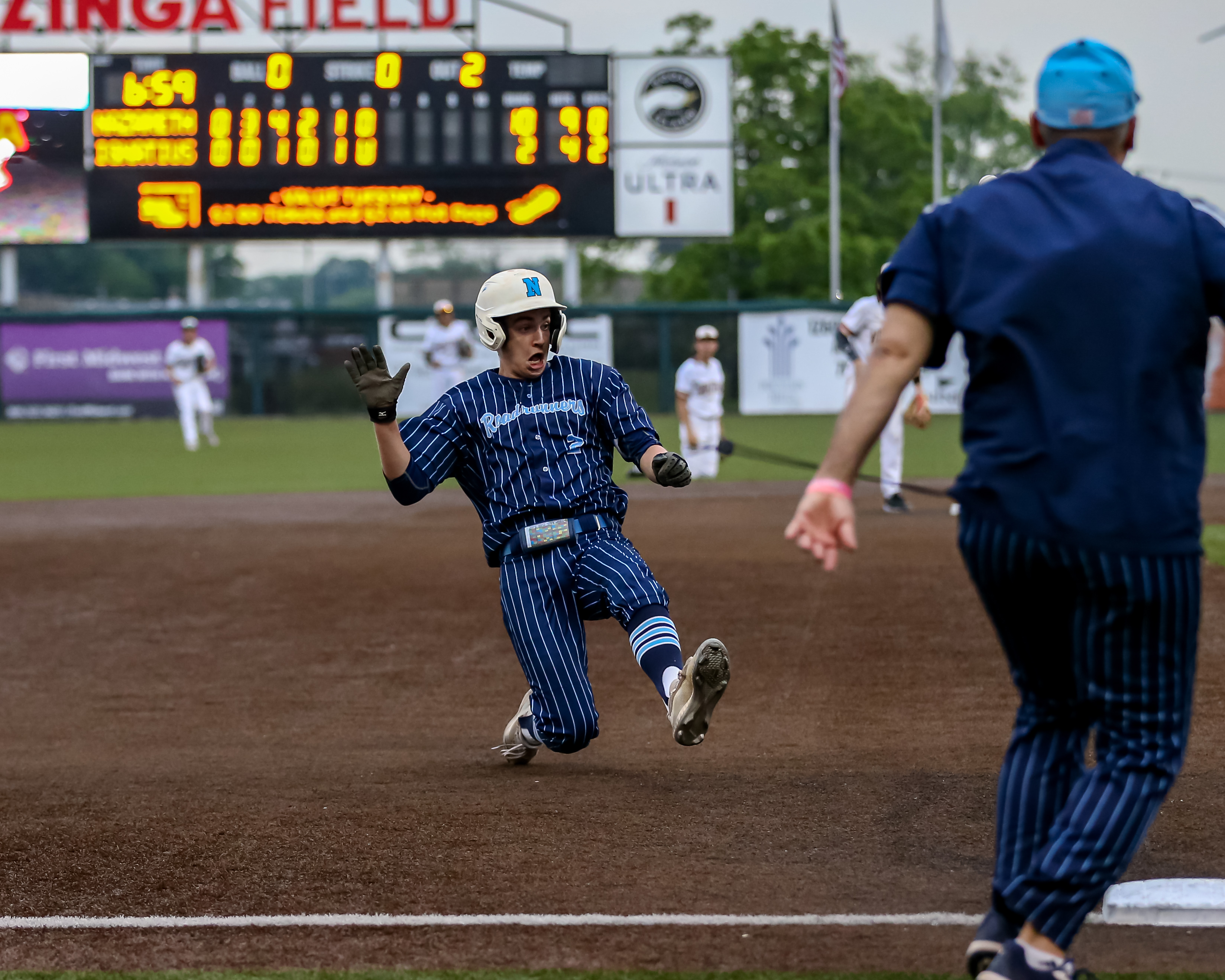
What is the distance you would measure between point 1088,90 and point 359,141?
79.7 feet

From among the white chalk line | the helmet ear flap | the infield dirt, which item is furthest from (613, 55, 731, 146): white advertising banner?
the white chalk line

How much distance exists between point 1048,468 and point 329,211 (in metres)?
24.8

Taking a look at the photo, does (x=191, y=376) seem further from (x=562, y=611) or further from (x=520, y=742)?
(x=562, y=611)

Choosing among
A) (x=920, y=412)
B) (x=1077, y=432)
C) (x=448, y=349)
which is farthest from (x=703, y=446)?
(x=1077, y=432)

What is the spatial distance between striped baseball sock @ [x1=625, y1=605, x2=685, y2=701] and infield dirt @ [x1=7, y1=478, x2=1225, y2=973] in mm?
408

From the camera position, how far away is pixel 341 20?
28.9 m

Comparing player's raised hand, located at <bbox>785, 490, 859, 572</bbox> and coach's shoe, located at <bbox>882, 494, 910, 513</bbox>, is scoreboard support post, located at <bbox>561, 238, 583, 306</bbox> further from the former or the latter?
player's raised hand, located at <bbox>785, 490, 859, 572</bbox>

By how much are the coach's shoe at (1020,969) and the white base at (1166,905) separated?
710mm

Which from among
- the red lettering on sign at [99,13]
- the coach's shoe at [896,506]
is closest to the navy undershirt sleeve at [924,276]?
the coach's shoe at [896,506]

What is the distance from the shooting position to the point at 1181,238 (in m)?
2.78

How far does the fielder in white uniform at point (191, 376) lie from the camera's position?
22859 mm

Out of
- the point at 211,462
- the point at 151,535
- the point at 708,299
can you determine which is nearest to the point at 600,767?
the point at 151,535

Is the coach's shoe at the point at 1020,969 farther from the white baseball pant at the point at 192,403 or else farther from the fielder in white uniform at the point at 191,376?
the white baseball pant at the point at 192,403

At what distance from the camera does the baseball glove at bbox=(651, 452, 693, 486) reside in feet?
15.6
